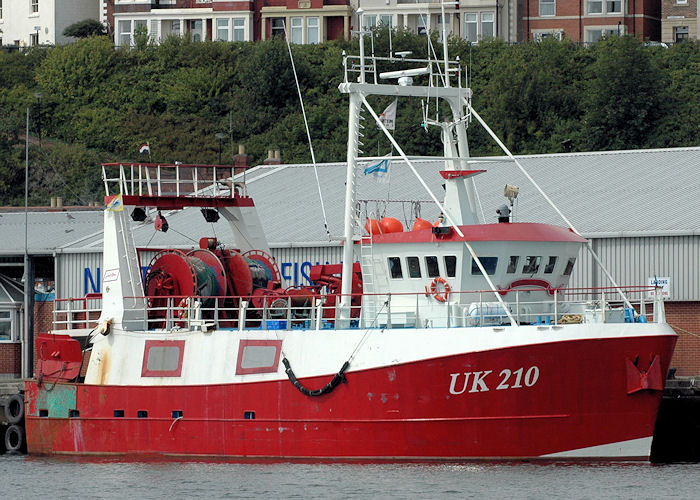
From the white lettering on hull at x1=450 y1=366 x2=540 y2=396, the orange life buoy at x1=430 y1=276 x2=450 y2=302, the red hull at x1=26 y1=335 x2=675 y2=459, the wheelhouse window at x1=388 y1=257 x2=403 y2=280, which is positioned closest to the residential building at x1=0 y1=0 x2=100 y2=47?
the wheelhouse window at x1=388 y1=257 x2=403 y2=280

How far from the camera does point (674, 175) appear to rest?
147ft

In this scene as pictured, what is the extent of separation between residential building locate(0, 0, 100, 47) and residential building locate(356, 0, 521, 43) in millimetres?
19083

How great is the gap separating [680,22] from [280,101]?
72.5ft

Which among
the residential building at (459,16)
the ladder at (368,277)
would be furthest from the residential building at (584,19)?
the ladder at (368,277)

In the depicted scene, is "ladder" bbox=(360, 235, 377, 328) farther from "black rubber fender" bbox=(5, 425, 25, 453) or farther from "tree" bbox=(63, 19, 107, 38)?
"tree" bbox=(63, 19, 107, 38)

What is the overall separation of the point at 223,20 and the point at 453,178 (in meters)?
53.7

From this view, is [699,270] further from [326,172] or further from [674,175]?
[326,172]

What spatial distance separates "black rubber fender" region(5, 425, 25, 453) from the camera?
126ft

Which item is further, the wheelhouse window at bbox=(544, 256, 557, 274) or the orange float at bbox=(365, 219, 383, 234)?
the orange float at bbox=(365, 219, 383, 234)

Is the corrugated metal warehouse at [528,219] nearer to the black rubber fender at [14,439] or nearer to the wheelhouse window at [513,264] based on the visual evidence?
the wheelhouse window at [513,264]

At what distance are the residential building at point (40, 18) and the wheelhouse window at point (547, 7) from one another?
88.3ft

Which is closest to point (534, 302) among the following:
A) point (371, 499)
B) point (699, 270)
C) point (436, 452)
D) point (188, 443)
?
point (436, 452)

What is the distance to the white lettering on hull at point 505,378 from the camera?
30016 millimetres

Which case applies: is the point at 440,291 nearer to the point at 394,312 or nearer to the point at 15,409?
the point at 394,312
